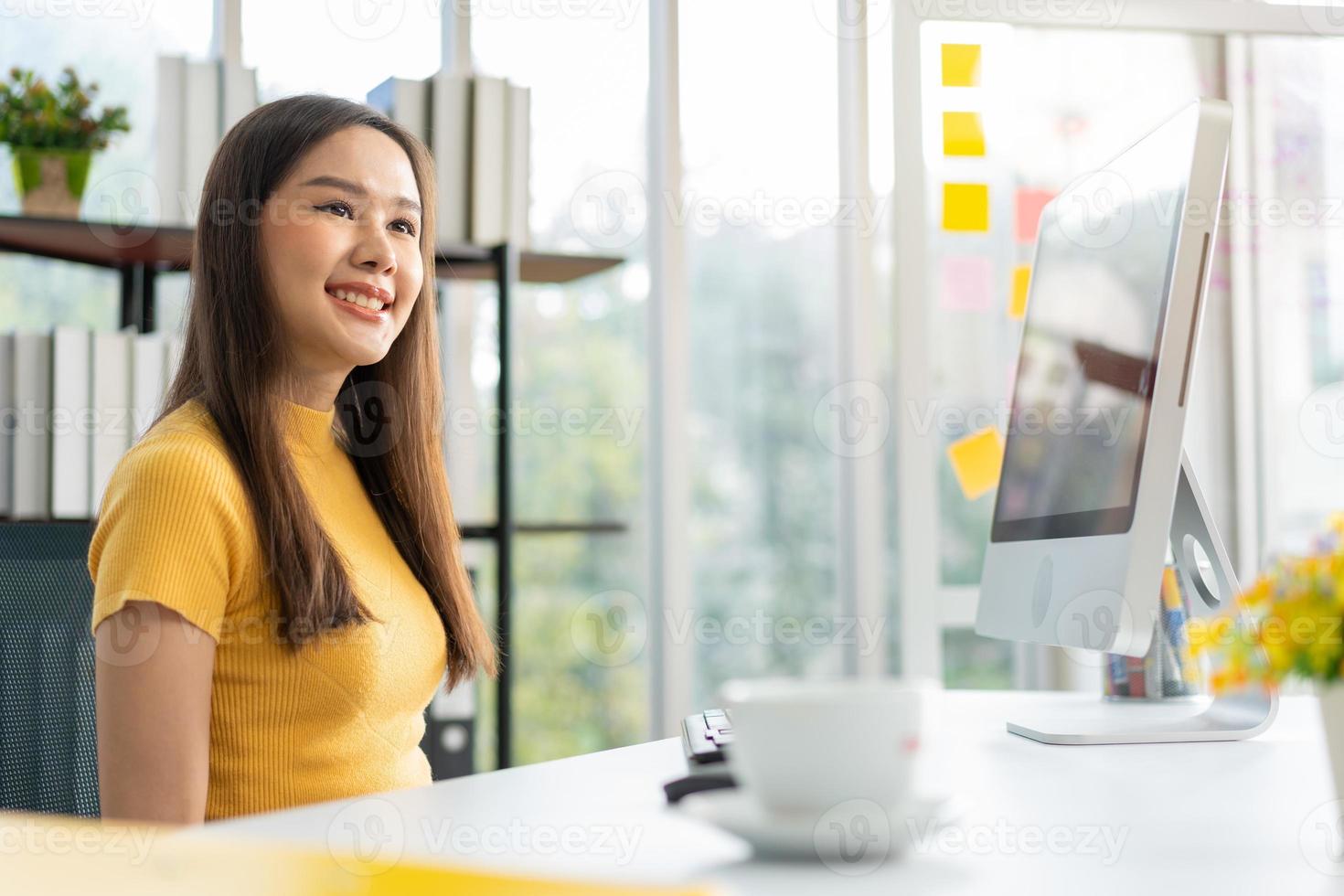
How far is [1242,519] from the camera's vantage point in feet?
8.57

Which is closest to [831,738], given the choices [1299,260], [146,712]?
[146,712]

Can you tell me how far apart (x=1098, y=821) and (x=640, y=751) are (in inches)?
16.7

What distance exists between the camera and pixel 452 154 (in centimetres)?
229

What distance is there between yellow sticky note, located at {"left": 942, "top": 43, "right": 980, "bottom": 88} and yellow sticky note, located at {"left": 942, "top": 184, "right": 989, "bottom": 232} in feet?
0.71

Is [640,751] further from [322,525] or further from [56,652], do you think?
[56,652]

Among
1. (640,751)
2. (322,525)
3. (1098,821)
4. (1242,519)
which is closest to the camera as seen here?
(1098,821)

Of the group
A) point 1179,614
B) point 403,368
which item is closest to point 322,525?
point 403,368

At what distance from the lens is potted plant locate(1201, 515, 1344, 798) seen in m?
0.61

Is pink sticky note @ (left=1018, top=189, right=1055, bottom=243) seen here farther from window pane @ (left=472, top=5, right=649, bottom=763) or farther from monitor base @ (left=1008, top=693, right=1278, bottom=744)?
monitor base @ (left=1008, top=693, right=1278, bottom=744)

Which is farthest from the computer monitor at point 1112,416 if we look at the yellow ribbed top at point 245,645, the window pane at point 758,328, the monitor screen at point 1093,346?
the window pane at point 758,328

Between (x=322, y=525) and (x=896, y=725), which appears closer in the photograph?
(x=896, y=725)

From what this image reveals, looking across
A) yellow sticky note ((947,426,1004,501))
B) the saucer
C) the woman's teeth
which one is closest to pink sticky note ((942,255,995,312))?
yellow sticky note ((947,426,1004,501))

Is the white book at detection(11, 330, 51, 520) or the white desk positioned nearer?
the white desk

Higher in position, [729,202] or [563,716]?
[729,202]
